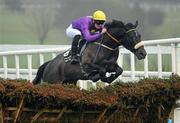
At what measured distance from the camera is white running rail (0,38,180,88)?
5.58m

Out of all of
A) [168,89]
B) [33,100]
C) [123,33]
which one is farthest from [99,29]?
[33,100]

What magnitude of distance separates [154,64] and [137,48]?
866 millimetres

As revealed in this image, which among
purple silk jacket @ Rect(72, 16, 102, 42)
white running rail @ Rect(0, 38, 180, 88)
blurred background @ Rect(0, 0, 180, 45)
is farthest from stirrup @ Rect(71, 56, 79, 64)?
blurred background @ Rect(0, 0, 180, 45)

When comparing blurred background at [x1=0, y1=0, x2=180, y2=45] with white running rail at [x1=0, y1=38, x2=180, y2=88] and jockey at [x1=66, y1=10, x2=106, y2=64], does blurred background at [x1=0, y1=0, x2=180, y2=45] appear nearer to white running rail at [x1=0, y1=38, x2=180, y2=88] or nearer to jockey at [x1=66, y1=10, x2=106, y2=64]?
white running rail at [x1=0, y1=38, x2=180, y2=88]

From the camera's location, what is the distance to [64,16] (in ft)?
25.2

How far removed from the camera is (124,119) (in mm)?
4441

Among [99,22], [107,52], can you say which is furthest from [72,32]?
[107,52]

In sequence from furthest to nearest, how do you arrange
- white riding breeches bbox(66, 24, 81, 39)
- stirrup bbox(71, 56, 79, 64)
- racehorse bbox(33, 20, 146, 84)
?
1. white riding breeches bbox(66, 24, 81, 39)
2. stirrup bbox(71, 56, 79, 64)
3. racehorse bbox(33, 20, 146, 84)

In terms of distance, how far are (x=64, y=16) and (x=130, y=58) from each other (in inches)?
49.8

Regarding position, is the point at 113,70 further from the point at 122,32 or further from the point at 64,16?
the point at 64,16

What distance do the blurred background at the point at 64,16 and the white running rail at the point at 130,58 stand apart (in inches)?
7.0

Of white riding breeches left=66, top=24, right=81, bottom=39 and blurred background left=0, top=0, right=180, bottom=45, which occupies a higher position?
blurred background left=0, top=0, right=180, bottom=45

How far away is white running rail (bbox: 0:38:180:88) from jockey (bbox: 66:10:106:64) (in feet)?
1.44

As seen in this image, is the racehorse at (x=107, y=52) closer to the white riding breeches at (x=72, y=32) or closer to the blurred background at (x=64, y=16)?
the white riding breeches at (x=72, y=32)
